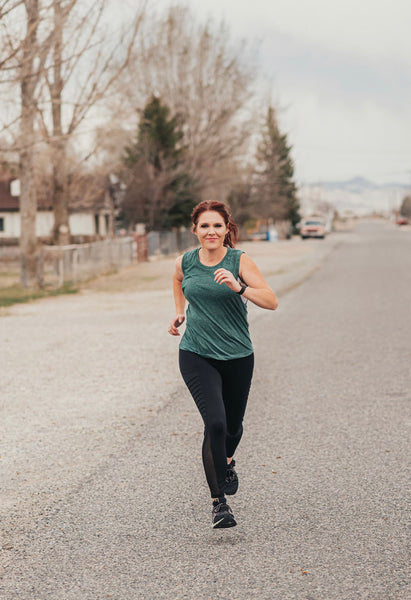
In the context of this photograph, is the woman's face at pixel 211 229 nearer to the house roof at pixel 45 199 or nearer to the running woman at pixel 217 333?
the running woman at pixel 217 333

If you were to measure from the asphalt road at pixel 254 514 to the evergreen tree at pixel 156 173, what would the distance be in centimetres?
2725

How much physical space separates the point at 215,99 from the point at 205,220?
111 ft

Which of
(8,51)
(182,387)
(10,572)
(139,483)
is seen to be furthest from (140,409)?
(8,51)

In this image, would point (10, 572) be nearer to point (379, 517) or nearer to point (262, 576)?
point (262, 576)

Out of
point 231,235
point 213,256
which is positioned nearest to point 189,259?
point 213,256

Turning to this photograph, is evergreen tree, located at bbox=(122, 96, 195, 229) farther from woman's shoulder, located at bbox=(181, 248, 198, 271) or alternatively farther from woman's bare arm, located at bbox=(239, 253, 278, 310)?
woman's bare arm, located at bbox=(239, 253, 278, 310)

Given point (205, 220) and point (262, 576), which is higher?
point (205, 220)

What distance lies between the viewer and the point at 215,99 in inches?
1444

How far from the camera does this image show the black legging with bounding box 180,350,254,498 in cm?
405

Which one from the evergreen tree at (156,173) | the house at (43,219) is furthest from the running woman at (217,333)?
the house at (43,219)

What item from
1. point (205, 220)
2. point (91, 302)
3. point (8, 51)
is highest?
point (8, 51)

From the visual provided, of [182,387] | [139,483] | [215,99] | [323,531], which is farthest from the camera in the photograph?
[215,99]

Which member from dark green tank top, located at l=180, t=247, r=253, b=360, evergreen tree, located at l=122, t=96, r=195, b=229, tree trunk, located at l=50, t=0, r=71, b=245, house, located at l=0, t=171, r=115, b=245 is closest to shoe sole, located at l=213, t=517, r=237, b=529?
dark green tank top, located at l=180, t=247, r=253, b=360

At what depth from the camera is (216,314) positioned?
13.5 feet
